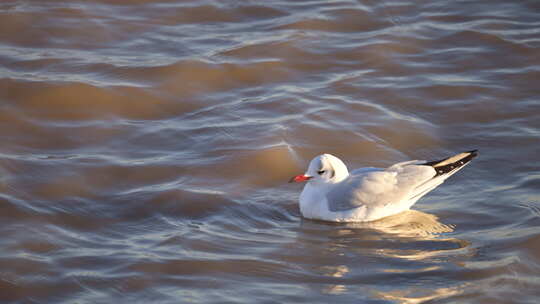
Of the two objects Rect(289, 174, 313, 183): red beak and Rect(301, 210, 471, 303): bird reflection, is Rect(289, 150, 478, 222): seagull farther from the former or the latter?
Rect(301, 210, 471, 303): bird reflection

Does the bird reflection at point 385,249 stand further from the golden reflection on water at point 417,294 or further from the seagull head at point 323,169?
the seagull head at point 323,169

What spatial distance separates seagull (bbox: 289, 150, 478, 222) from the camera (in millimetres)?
7898

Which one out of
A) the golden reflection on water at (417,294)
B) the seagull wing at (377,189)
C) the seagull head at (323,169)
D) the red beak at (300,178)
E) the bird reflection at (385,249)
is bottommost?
the golden reflection on water at (417,294)

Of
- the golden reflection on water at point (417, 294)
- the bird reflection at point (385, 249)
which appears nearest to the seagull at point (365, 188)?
the bird reflection at point (385, 249)

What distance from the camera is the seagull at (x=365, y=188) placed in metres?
7.90

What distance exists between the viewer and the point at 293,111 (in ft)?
32.9

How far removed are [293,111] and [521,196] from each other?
3.00 m

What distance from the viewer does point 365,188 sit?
7883 millimetres

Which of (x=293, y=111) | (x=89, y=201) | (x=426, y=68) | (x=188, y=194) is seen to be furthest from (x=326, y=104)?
(x=89, y=201)

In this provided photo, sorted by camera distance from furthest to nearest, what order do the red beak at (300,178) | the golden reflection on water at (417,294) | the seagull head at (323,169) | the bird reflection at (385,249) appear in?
the seagull head at (323,169)
the red beak at (300,178)
the bird reflection at (385,249)
the golden reflection on water at (417,294)

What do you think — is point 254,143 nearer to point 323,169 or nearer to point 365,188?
point 323,169

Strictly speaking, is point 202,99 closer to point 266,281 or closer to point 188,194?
point 188,194

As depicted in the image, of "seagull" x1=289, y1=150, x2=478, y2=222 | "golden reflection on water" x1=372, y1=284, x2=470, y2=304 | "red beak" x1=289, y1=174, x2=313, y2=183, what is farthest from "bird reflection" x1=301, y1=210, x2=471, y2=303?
"red beak" x1=289, y1=174, x2=313, y2=183

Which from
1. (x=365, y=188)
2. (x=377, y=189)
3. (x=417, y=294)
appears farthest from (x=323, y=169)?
(x=417, y=294)
